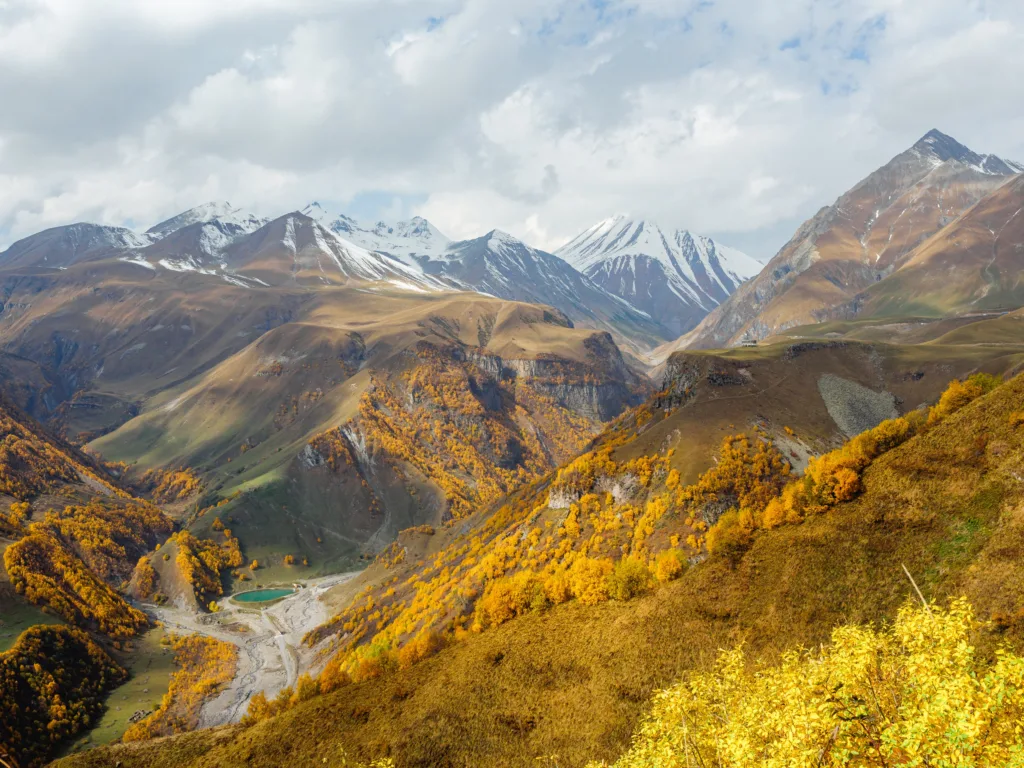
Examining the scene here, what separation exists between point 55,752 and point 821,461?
13001 cm

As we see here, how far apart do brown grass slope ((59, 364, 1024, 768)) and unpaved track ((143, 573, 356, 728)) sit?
7508 centimetres

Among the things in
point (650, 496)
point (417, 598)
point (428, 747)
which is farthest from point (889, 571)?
point (417, 598)

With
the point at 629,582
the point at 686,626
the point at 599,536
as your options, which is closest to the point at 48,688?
the point at 599,536

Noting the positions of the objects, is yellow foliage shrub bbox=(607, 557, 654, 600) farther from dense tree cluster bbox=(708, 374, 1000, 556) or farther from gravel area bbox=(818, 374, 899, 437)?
gravel area bbox=(818, 374, 899, 437)

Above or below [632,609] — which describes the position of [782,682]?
above

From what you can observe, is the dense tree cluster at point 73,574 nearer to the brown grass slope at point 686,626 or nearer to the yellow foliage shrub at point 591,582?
the brown grass slope at point 686,626

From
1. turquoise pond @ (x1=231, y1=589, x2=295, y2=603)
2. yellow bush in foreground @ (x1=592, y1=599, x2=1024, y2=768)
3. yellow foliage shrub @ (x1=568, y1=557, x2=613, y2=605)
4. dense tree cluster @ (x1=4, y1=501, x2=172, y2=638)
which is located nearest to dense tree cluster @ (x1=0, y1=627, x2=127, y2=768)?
dense tree cluster @ (x1=4, y1=501, x2=172, y2=638)

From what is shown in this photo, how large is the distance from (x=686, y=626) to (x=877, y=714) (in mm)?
28325

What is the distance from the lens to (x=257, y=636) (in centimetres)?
16000

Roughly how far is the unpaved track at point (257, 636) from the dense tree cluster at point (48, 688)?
22.7m

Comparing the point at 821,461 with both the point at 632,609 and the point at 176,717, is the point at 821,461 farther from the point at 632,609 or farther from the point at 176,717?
the point at 176,717

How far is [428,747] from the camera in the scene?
4550cm

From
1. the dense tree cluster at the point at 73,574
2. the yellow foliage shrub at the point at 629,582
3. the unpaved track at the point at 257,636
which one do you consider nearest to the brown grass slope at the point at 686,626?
the yellow foliage shrub at the point at 629,582

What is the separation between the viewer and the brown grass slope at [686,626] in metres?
41.1
